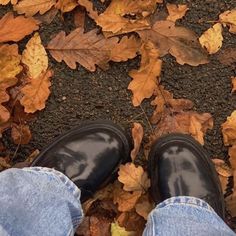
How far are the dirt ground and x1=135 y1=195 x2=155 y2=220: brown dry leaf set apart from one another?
27cm

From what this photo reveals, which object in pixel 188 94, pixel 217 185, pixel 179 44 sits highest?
pixel 179 44

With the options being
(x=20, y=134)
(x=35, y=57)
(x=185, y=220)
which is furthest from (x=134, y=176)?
(x=35, y=57)

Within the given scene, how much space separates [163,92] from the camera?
2107 millimetres

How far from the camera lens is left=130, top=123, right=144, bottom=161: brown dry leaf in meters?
2.09

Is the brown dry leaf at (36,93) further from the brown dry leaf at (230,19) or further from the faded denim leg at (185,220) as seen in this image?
the brown dry leaf at (230,19)

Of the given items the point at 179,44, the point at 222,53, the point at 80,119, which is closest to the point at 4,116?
the point at 80,119

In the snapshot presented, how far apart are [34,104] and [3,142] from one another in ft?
0.62

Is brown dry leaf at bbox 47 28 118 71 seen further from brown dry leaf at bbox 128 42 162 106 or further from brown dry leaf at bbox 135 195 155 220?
brown dry leaf at bbox 135 195 155 220

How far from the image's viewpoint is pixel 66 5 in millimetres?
2127

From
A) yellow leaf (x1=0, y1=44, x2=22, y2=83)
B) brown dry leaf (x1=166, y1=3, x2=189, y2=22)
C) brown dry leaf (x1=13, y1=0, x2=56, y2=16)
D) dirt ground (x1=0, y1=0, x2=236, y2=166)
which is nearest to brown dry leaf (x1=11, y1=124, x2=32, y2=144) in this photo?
dirt ground (x1=0, y1=0, x2=236, y2=166)

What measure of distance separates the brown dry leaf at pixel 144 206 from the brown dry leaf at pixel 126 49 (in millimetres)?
524

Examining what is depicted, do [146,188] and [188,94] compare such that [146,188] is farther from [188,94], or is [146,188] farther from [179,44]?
[179,44]

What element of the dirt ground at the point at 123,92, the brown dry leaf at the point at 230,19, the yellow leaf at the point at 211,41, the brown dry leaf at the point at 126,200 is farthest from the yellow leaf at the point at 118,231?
the brown dry leaf at the point at 230,19

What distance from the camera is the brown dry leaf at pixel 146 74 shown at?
2092 mm
